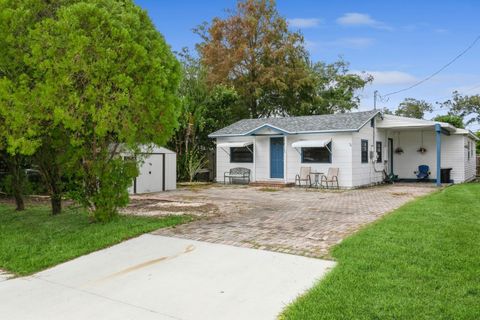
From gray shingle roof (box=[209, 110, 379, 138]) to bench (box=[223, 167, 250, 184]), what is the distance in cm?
182

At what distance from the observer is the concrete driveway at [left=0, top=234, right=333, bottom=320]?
3875mm

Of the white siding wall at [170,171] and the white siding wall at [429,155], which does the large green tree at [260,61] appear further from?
the white siding wall at [170,171]

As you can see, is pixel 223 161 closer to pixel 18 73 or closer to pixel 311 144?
pixel 311 144

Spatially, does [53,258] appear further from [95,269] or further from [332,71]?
[332,71]

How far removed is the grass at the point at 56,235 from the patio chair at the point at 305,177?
10.1m

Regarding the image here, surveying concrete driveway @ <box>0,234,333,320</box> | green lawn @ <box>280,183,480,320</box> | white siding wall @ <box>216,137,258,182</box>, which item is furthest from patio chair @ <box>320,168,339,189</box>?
concrete driveway @ <box>0,234,333,320</box>

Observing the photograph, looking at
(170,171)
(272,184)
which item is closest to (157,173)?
(170,171)

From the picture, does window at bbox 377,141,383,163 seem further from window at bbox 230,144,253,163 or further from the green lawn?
the green lawn

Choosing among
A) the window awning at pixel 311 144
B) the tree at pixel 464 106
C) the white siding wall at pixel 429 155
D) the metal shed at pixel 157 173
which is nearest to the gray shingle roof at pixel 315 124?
the window awning at pixel 311 144

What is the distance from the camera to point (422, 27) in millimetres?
18562

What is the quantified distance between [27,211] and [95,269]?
6563mm

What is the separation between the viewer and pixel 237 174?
19.8 meters

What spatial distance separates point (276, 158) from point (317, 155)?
7.20ft

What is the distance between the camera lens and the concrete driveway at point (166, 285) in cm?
388
